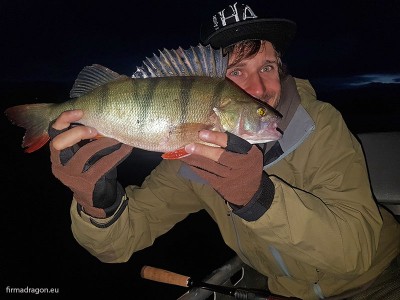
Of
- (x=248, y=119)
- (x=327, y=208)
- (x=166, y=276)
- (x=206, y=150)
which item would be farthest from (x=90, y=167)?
(x=327, y=208)

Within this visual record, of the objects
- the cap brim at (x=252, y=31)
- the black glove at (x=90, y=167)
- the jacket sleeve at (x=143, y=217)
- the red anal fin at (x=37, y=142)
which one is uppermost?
the cap brim at (x=252, y=31)

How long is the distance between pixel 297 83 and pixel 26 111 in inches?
82.5

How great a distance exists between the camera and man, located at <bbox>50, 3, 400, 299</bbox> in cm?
195

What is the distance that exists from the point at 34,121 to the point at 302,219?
183cm

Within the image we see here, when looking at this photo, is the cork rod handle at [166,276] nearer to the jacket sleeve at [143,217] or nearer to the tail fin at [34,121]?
the jacket sleeve at [143,217]

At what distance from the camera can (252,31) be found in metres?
2.67

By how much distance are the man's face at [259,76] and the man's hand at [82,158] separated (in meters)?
1.03

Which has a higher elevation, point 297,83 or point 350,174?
point 297,83

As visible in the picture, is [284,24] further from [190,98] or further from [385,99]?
[385,99]

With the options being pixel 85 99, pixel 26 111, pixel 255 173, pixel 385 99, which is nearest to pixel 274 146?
pixel 255 173

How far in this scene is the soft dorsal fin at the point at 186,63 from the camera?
226cm

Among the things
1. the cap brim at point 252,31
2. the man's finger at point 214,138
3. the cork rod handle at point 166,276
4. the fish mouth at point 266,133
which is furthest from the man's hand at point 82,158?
the cap brim at point 252,31

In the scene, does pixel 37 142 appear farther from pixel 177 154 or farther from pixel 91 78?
pixel 177 154

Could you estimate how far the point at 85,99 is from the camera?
2.20 m
